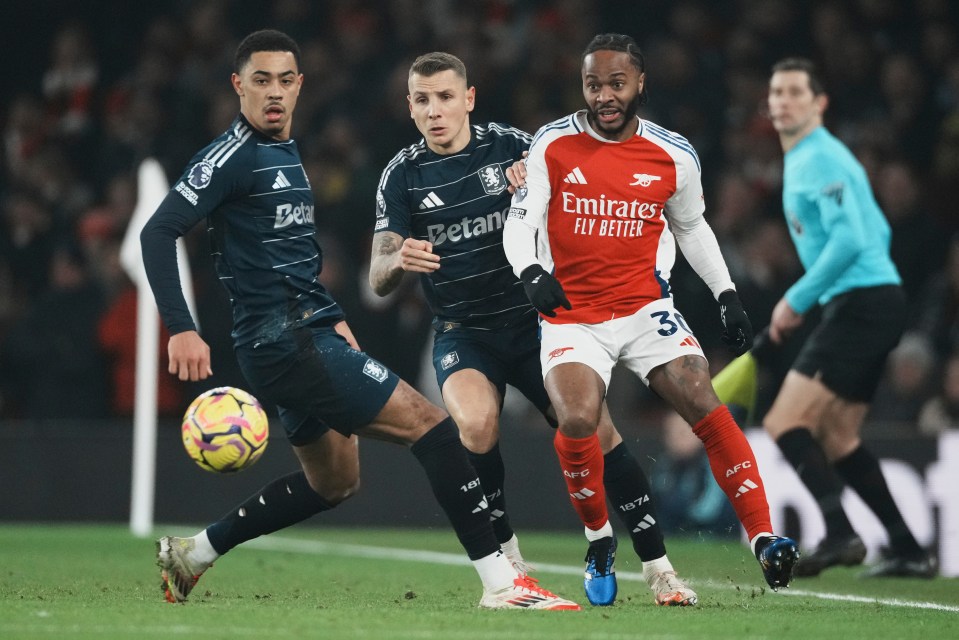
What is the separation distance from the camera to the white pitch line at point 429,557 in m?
6.54

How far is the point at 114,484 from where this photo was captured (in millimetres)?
12469

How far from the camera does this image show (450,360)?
6.76m

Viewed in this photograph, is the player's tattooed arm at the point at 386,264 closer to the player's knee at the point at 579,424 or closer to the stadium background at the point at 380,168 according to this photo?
the player's knee at the point at 579,424

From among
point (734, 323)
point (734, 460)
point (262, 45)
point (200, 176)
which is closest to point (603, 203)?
point (734, 323)

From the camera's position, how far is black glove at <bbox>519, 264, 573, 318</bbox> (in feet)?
19.1

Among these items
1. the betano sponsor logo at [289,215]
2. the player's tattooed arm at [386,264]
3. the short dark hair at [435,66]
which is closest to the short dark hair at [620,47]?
the short dark hair at [435,66]

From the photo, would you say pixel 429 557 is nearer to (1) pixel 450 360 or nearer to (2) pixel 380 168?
(1) pixel 450 360

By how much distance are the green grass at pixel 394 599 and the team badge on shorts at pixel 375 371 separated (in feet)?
2.90

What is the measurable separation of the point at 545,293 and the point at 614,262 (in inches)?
21.6

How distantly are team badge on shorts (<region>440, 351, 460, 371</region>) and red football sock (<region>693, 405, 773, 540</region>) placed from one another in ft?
3.99

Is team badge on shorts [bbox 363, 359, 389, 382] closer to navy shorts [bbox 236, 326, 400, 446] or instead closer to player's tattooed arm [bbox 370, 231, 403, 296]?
navy shorts [bbox 236, 326, 400, 446]

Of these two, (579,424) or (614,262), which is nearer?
(579,424)

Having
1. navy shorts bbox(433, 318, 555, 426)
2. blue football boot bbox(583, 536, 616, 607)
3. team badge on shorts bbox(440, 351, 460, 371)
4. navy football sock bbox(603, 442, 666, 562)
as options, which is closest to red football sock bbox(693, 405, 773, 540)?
navy football sock bbox(603, 442, 666, 562)

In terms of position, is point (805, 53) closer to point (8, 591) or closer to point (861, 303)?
point (861, 303)
